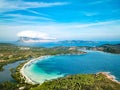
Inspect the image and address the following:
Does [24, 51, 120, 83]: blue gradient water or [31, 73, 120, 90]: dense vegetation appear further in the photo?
[24, 51, 120, 83]: blue gradient water

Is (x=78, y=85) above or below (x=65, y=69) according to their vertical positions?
above

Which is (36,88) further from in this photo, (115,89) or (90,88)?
(115,89)

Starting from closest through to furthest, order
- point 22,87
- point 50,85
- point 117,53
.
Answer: point 50,85 < point 22,87 < point 117,53

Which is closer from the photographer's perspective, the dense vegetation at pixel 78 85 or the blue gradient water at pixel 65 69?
the dense vegetation at pixel 78 85

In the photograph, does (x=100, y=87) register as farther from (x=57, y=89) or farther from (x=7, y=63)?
(x=7, y=63)

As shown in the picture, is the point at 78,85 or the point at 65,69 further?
the point at 65,69

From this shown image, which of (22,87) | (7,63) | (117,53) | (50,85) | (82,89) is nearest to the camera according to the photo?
(82,89)

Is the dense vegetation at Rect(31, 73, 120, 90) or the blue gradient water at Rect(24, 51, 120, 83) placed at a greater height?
the dense vegetation at Rect(31, 73, 120, 90)

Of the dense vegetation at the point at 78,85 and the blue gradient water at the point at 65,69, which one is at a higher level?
the dense vegetation at the point at 78,85

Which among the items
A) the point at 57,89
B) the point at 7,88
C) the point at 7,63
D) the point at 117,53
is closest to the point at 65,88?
the point at 57,89

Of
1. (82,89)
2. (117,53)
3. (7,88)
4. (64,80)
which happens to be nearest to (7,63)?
(7,88)

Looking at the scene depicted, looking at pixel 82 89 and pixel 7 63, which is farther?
pixel 7 63
